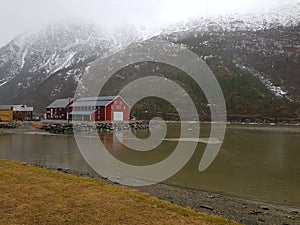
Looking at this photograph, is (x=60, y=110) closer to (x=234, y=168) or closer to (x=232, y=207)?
(x=234, y=168)

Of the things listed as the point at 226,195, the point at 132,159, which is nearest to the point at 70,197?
the point at 226,195

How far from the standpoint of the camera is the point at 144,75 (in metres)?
177

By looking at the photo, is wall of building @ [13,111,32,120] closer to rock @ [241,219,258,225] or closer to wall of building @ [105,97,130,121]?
wall of building @ [105,97,130,121]

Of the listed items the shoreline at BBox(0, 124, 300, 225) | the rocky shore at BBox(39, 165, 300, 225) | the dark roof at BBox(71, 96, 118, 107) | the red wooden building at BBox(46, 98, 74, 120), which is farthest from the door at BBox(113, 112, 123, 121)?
the rocky shore at BBox(39, 165, 300, 225)

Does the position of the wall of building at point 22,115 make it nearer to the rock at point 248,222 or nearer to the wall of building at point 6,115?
the wall of building at point 6,115

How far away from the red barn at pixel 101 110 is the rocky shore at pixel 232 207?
5999cm

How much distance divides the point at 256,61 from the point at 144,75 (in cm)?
7041

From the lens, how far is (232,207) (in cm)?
1484

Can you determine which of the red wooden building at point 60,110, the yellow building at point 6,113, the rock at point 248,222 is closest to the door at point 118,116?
the red wooden building at point 60,110

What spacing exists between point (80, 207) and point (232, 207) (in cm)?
701

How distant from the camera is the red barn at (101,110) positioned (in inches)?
3049

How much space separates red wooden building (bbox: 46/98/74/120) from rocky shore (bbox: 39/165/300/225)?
69.2 m

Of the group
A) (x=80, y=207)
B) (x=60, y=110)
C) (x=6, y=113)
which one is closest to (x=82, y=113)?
(x=60, y=110)

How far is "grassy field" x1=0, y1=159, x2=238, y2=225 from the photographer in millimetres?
10227
